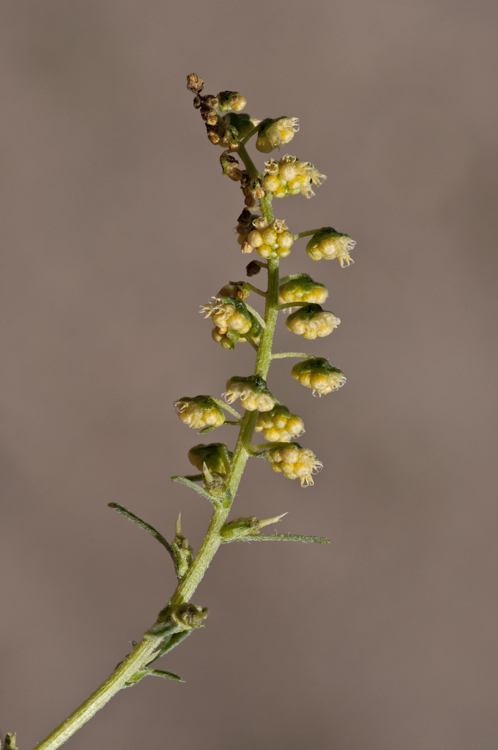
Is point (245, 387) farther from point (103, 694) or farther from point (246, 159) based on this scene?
point (103, 694)

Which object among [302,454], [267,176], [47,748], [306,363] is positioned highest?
[267,176]

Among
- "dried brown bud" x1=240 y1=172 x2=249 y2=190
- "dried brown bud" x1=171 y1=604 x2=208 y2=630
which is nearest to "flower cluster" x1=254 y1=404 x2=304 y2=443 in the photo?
"dried brown bud" x1=171 y1=604 x2=208 y2=630

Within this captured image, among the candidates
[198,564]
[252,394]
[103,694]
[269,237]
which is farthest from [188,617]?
[269,237]

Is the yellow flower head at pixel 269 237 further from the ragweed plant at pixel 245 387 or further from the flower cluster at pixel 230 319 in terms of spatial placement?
the flower cluster at pixel 230 319

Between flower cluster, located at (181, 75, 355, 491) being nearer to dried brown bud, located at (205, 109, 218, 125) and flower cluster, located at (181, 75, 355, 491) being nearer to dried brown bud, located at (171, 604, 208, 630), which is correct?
dried brown bud, located at (205, 109, 218, 125)

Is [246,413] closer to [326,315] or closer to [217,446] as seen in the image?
[217,446]

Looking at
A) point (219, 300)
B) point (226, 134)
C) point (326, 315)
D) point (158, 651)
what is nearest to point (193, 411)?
point (219, 300)

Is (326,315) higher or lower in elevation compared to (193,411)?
higher
